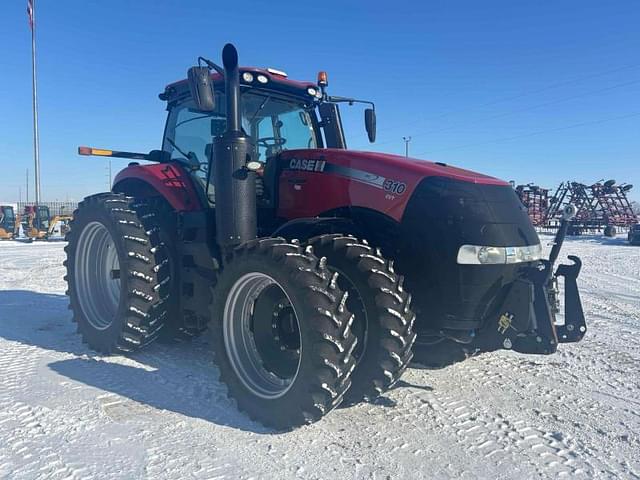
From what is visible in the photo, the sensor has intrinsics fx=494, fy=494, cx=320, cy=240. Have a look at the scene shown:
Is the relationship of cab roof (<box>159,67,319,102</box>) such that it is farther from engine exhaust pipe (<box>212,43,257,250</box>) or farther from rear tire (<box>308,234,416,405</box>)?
rear tire (<box>308,234,416,405</box>)

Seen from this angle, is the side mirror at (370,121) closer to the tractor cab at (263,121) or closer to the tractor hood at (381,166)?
the tractor cab at (263,121)

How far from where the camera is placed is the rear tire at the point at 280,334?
2.89 metres

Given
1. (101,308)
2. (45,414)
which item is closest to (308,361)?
(45,414)

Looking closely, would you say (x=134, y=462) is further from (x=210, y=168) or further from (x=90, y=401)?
(x=210, y=168)

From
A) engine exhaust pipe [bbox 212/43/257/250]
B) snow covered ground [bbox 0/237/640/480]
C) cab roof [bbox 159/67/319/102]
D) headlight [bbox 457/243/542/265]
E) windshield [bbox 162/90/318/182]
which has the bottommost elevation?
snow covered ground [bbox 0/237/640/480]

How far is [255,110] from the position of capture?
4586mm

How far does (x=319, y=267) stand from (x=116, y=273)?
2.67 metres

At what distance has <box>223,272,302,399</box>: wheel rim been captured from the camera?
345 centimetres

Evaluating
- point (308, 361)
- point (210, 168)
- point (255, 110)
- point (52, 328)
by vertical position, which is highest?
point (255, 110)

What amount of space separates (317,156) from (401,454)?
2228 mm

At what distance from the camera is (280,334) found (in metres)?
3.48

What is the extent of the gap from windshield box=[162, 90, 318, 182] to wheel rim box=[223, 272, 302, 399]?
4.77 ft

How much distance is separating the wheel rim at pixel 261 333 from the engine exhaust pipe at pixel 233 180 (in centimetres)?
45

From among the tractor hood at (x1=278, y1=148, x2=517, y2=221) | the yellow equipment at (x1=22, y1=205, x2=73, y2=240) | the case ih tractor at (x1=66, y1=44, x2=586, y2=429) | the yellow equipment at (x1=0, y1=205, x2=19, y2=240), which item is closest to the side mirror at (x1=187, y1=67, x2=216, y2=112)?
the case ih tractor at (x1=66, y1=44, x2=586, y2=429)
